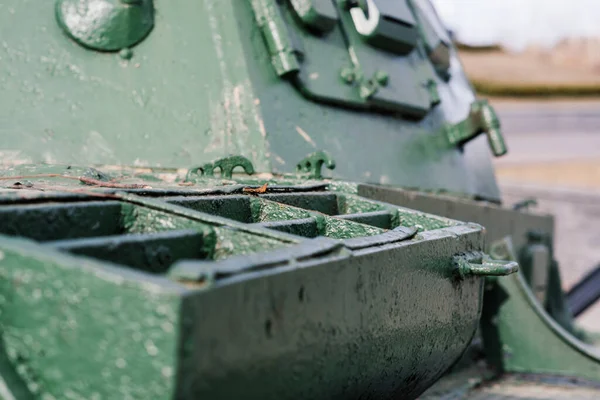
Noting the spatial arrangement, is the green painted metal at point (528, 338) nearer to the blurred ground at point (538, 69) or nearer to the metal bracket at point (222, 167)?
the metal bracket at point (222, 167)

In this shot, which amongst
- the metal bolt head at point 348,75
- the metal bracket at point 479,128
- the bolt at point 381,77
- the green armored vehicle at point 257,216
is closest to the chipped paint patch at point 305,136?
the green armored vehicle at point 257,216

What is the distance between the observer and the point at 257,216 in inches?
100

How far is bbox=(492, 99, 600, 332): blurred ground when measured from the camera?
1254 cm

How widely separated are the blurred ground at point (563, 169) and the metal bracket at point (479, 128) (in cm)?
406

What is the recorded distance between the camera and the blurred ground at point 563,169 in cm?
1254

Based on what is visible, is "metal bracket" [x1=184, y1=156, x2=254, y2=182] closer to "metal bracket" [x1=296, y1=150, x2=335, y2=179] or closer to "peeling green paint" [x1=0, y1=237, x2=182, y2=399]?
"metal bracket" [x1=296, y1=150, x2=335, y2=179]

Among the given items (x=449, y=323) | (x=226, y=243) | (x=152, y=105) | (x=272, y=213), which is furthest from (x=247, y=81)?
(x=226, y=243)

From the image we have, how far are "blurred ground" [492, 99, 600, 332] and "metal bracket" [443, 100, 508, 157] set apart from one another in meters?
4.06

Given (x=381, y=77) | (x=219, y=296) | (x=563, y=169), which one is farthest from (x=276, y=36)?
(x=563, y=169)

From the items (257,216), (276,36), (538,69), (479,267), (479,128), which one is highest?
(538,69)

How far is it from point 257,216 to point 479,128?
2235 millimetres

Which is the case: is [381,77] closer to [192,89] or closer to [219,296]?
[192,89]

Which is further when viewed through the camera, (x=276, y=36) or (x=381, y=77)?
(x=381, y=77)

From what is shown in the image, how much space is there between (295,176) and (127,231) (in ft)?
3.86
